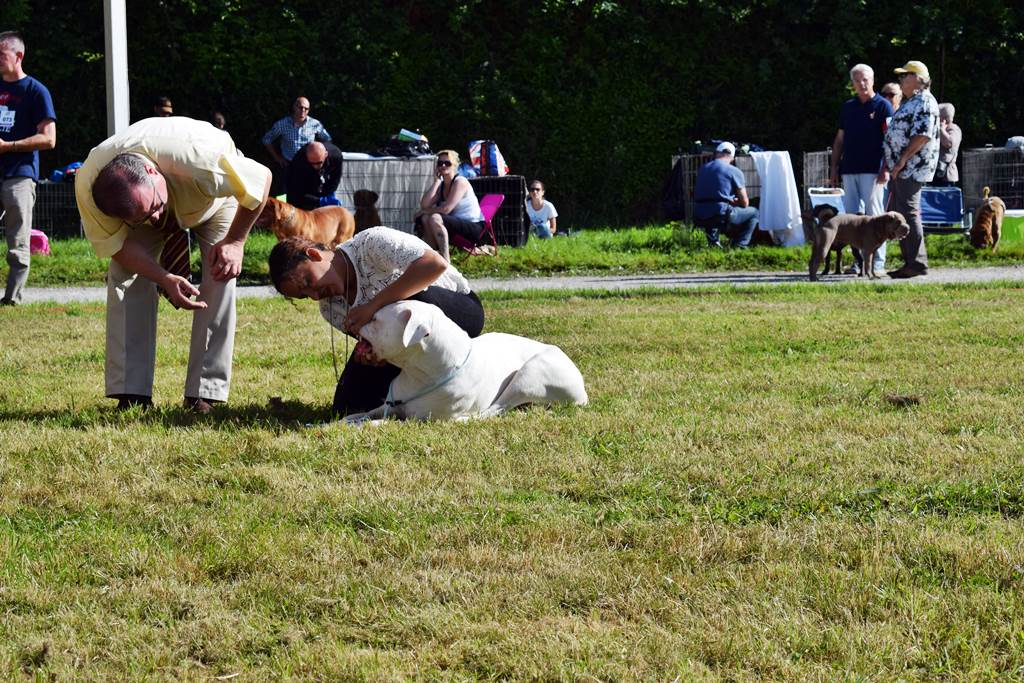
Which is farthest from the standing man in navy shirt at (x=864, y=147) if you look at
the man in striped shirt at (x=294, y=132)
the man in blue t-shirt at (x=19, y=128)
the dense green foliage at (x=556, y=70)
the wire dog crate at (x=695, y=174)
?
the dense green foliage at (x=556, y=70)

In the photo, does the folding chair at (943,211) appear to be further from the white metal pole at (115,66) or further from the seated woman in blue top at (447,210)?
the white metal pole at (115,66)

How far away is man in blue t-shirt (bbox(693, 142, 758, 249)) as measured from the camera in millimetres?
14883

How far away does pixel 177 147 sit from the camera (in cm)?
520

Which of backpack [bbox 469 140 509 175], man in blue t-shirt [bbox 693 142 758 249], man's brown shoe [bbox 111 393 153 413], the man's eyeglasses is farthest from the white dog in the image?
backpack [bbox 469 140 509 175]

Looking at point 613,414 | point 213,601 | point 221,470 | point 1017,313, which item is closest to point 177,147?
point 221,470

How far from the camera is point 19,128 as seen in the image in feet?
30.7

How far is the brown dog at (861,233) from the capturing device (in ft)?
38.4

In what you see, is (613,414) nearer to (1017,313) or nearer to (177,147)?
(177,147)

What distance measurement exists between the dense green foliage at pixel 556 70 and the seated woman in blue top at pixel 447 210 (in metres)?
6.62

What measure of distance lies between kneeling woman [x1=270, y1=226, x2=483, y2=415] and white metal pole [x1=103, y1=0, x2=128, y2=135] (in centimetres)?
503

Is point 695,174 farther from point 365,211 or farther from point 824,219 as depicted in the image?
point 365,211

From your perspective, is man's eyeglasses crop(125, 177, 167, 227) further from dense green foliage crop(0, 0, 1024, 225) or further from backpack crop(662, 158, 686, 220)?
dense green foliage crop(0, 0, 1024, 225)

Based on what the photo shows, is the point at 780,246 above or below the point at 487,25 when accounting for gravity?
below

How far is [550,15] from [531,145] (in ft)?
6.80
